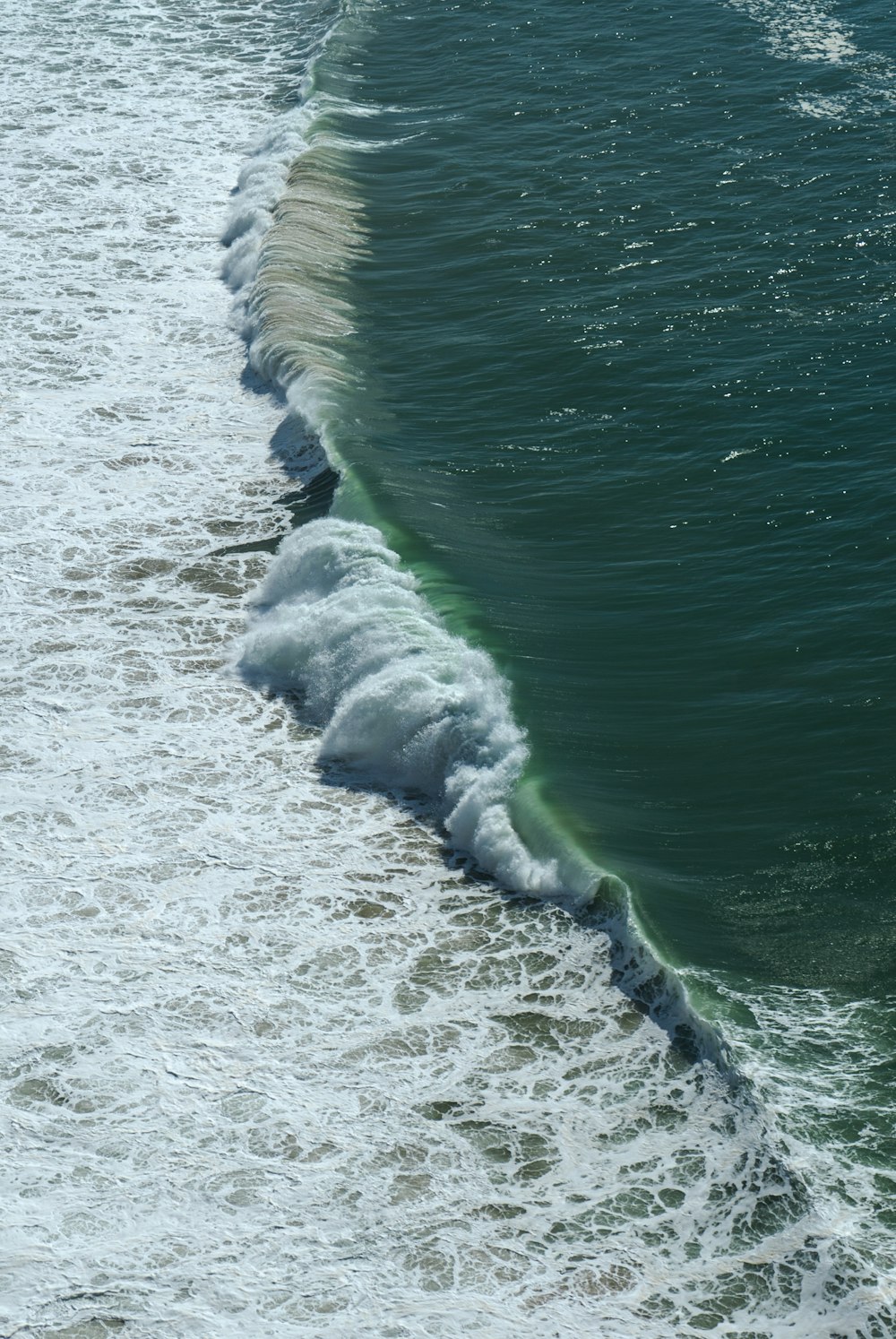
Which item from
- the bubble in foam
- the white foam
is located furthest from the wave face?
the white foam

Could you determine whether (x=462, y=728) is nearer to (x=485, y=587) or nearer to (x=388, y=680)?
(x=388, y=680)

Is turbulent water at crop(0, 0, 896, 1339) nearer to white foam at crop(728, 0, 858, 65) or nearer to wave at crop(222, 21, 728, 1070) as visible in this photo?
wave at crop(222, 21, 728, 1070)

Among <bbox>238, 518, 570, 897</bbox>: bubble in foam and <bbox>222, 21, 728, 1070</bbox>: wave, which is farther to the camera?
<bbox>238, 518, 570, 897</bbox>: bubble in foam

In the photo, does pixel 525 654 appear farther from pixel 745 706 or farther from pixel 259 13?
pixel 259 13

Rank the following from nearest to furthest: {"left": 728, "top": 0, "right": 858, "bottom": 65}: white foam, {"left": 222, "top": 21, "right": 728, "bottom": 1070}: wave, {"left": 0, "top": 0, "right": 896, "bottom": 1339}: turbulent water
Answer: {"left": 0, "top": 0, "right": 896, "bottom": 1339}: turbulent water
{"left": 222, "top": 21, "right": 728, "bottom": 1070}: wave
{"left": 728, "top": 0, "right": 858, "bottom": 65}: white foam

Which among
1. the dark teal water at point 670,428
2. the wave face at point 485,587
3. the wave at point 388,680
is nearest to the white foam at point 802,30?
the dark teal water at point 670,428

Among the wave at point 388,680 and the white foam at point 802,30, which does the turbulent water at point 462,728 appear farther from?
the white foam at point 802,30

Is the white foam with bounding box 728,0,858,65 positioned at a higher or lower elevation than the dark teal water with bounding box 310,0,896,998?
higher
